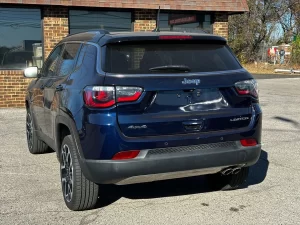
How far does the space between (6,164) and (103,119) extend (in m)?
3.00

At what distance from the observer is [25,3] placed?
10578mm

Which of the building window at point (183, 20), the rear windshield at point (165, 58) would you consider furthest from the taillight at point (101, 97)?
the building window at point (183, 20)

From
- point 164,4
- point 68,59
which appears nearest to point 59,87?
point 68,59

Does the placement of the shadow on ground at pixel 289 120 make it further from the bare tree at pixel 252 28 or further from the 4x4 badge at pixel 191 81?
the bare tree at pixel 252 28

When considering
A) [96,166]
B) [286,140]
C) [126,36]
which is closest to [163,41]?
[126,36]

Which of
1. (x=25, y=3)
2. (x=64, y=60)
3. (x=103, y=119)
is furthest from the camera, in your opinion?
(x=25, y=3)

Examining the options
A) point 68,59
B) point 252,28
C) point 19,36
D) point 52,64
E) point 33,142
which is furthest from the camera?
point 252,28

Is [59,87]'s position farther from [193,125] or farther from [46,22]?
[46,22]

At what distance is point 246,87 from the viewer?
13.1 feet

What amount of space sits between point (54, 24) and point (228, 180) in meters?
8.07

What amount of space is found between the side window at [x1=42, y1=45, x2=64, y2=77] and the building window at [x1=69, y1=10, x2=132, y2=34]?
6112 millimetres

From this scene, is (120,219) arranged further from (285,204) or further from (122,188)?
(285,204)

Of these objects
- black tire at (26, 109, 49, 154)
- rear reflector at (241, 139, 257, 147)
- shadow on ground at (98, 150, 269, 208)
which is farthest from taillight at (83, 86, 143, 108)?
black tire at (26, 109, 49, 154)

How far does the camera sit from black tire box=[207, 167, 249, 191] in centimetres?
464
